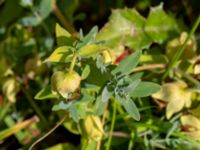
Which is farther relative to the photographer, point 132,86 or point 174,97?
point 174,97

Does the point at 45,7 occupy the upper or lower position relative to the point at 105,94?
upper

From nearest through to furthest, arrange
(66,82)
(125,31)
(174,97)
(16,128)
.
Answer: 1. (66,82)
2. (174,97)
3. (16,128)
4. (125,31)

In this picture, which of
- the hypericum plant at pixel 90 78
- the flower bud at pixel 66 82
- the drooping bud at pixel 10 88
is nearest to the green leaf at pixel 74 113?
the hypericum plant at pixel 90 78

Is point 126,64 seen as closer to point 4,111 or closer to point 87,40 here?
point 87,40

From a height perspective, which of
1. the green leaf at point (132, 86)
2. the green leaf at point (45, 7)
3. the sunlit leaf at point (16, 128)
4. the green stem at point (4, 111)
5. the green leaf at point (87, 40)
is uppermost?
the green leaf at point (45, 7)

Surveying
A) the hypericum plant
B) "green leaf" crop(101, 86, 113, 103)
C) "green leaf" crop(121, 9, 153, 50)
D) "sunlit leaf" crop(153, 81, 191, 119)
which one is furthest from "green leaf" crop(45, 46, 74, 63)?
"green leaf" crop(121, 9, 153, 50)

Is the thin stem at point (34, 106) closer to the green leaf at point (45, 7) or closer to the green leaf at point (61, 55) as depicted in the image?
the green leaf at point (45, 7)

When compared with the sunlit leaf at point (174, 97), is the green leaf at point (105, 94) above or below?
above

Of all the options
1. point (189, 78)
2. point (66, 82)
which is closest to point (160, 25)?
point (189, 78)
